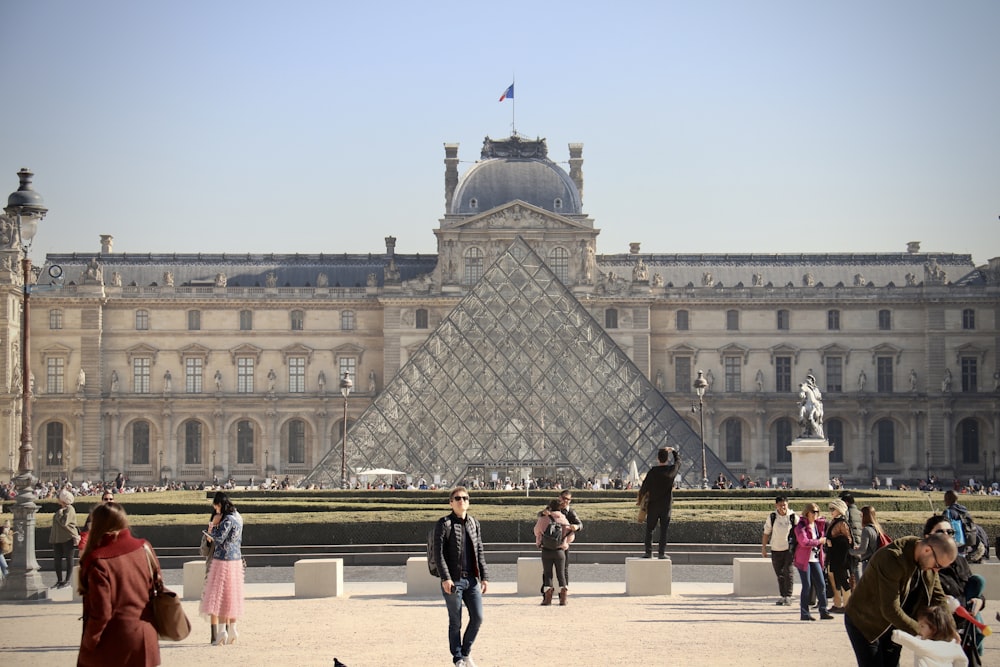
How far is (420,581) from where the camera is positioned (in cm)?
1828

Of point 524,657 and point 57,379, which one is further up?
point 57,379

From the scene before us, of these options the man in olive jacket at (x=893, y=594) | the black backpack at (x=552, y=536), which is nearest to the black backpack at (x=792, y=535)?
the black backpack at (x=552, y=536)

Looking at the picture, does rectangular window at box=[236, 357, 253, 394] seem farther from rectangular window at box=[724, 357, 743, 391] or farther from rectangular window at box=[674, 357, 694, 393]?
rectangular window at box=[724, 357, 743, 391]

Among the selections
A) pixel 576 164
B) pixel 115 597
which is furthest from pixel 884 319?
pixel 115 597

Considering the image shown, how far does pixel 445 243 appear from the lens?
6103 centimetres

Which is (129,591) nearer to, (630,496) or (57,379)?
(630,496)

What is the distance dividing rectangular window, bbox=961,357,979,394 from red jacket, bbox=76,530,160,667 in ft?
185

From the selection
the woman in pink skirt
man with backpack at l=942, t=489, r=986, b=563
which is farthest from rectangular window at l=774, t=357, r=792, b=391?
the woman in pink skirt

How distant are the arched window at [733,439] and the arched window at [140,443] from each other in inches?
877

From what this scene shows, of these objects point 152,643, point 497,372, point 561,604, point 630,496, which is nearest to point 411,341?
point 497,372

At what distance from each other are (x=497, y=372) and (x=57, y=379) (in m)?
25.0

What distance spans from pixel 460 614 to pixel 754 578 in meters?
6.30

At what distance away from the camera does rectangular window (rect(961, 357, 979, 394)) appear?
62188 mm

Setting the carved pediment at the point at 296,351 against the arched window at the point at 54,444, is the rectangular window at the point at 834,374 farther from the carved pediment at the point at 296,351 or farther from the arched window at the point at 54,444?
the arched window at the point at 54,444
